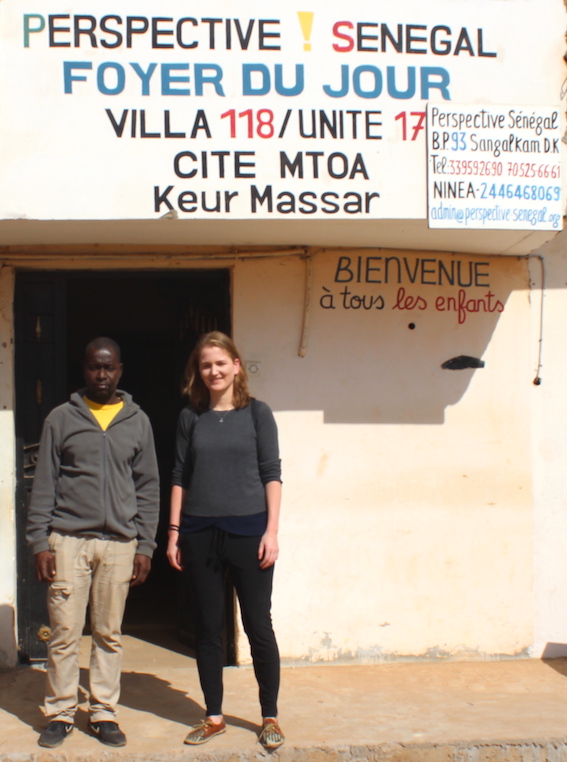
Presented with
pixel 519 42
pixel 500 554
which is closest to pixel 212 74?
pixel 519 42

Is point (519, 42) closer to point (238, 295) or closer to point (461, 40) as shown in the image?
point (461, 40)

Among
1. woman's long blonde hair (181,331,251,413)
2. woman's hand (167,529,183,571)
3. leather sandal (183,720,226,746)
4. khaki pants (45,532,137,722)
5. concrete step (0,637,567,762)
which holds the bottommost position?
concrete step (0,637,567,762)

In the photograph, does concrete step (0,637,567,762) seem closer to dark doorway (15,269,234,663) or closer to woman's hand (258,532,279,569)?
dark doorway (15,269,234,663)

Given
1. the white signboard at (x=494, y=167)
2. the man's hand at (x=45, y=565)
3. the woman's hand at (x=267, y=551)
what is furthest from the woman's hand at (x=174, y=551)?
the white signboard at (x=494, y=167)

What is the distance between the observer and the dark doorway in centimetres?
493

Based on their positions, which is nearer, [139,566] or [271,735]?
[271,735]

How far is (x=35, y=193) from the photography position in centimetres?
406

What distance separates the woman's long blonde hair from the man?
36 cm

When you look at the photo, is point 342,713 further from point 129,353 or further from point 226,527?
point 129,353

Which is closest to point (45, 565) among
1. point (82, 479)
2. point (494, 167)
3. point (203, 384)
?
point (82, 479)

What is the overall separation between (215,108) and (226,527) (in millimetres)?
2198

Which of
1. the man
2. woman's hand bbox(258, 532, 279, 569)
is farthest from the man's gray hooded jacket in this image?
woman's hand bbox(258, 532, 279, 569)

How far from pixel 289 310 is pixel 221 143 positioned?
3.95 ft

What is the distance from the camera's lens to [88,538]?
3746 mm
